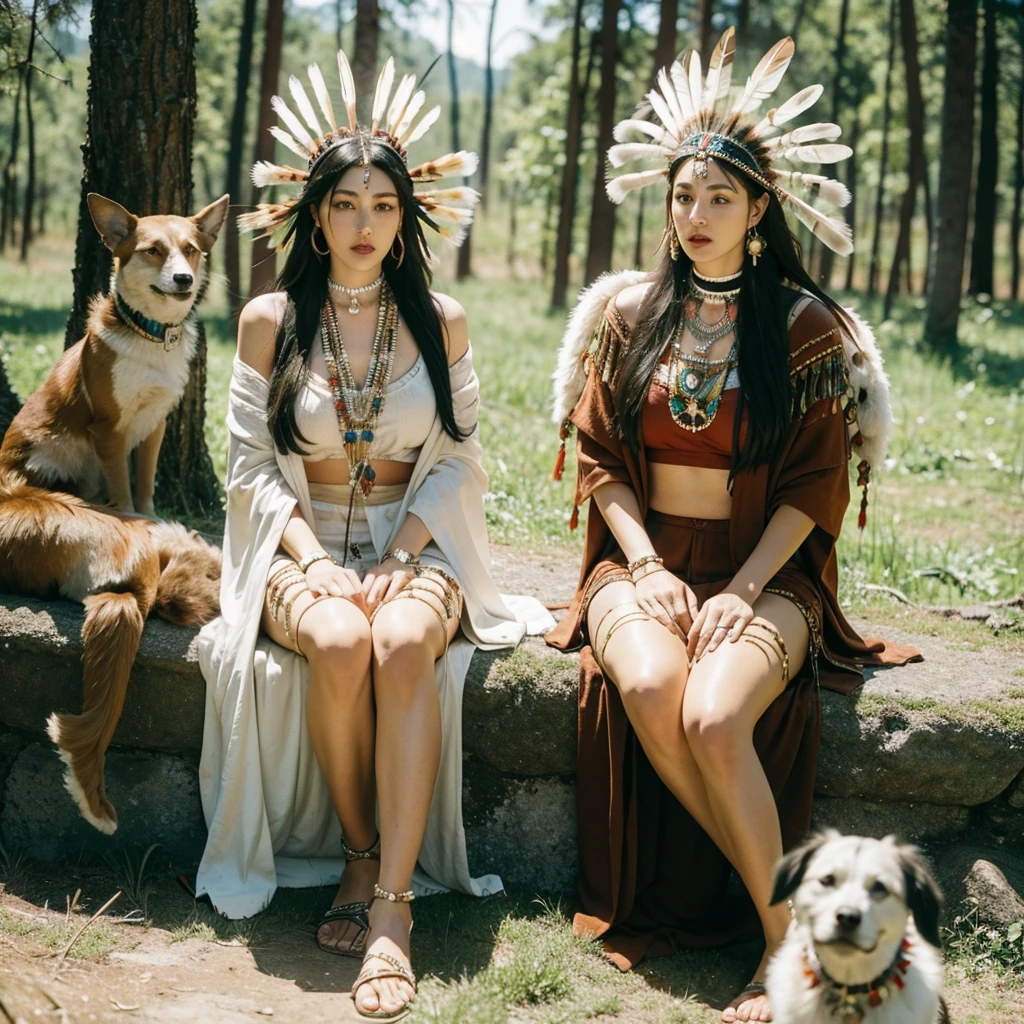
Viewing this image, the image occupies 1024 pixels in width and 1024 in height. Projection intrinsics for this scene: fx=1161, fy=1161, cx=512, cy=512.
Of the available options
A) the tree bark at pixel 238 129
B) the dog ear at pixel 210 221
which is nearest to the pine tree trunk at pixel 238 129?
the tree bark at pixel 238 129

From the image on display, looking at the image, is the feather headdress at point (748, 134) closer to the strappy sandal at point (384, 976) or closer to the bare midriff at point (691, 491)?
the bare midriff at point (691, 491)

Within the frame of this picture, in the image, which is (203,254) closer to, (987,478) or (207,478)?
(207,478)

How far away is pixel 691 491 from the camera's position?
3.99m

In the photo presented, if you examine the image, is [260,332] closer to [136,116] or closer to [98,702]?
[98,702]

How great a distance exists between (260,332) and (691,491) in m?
1.60

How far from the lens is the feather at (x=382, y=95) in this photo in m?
4.02

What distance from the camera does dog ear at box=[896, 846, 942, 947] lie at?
256 centimetres

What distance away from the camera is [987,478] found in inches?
357

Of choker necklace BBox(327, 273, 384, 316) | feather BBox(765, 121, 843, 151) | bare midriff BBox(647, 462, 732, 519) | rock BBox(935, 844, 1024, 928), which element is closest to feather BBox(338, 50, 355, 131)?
choker necklace BBox(327, 273, 384, 316)

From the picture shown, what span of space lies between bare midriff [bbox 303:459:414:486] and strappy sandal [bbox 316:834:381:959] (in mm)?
1230

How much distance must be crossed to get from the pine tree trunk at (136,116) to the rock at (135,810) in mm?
2005

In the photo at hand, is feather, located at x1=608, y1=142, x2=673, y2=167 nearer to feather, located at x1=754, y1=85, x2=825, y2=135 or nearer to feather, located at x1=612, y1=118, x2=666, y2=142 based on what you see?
feather, located at x1=612, y1=118, x2=666, y2=142

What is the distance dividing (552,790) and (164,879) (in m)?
1.36

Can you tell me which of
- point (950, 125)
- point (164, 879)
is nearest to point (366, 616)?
point (164, 879)
